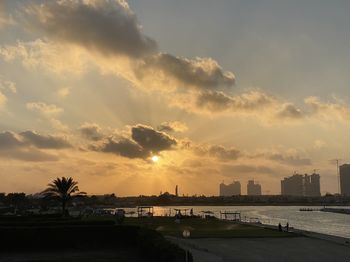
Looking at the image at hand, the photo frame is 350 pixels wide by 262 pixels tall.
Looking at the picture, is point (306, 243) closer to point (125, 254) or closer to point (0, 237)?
point (125, 254)

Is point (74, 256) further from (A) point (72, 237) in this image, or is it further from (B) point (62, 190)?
(B) point (62, 190)

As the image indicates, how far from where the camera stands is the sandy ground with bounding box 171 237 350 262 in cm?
3547

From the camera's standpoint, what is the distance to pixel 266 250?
4066 cm

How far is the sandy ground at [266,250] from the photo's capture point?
116 feet

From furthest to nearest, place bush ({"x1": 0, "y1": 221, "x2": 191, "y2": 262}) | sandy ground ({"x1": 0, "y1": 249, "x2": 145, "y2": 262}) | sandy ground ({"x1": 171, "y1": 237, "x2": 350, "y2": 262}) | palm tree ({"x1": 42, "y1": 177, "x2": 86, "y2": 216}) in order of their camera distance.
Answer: palm tree ({"x1": 42, "y1": 177, "x2": 86, "y2": 216}) < bush ({"x1": 0, "y1": 221, "x2": 191, "y2": 262}) < sandy ground ({"x1": 171, "y1": 237, "x2": 350, "y2": 262}) < sandy ground ({"x1": 0, "y1": 249, "x2": 145, "y2": 262})

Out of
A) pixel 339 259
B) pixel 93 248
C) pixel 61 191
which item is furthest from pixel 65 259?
pixel 61 191

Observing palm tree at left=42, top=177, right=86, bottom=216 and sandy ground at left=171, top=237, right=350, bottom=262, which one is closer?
sandy ground at left=171, top=237, right=350, bottom=262

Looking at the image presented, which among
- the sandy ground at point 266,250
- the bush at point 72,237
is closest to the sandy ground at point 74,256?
the bush at point 72,237

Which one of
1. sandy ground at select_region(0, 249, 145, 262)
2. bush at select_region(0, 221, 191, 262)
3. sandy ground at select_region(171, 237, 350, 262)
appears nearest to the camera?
sandy ground at select_region(0, 249, 145, 262)

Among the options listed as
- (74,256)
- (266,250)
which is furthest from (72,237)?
(266,250)

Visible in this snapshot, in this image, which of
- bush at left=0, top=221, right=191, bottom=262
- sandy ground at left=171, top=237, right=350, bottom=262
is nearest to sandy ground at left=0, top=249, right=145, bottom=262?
bush at left=0, top=221, right=191, bottom=262

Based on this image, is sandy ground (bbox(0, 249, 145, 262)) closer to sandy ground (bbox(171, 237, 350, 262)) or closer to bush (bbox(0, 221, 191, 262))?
bush (bbox(0, 221, 191, 262))

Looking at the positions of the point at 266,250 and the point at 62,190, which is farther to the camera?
the point at 62,190

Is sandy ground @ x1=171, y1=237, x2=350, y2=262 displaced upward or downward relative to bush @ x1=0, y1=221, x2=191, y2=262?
downward
